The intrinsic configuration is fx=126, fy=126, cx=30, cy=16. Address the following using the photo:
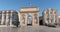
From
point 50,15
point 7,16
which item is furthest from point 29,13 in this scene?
point 50,15

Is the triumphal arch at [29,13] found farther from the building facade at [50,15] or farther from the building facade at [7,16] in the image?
the building facade at [50,15]

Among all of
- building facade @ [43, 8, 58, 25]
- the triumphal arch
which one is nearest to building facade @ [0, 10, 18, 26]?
building facade @ [43, 8, 58, 25]

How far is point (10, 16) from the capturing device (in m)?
69.4

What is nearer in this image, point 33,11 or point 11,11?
point 33,11

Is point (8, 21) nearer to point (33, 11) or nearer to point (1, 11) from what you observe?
point (1, 11)

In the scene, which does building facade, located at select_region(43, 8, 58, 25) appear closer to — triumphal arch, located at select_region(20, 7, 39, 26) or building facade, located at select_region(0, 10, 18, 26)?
building facade, located at select_region(0, 10, 18, 26)

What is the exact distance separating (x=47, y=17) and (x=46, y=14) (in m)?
2.01

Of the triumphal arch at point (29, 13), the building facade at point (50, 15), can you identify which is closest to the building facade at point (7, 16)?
the building facade at point (50, 15)

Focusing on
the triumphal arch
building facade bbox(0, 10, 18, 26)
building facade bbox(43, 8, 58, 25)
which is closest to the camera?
the triumphal arch

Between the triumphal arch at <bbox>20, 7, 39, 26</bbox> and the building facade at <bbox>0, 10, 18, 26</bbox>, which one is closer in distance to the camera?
the triumphal arch at <bbox>20, 7, 39, 26</bbox>

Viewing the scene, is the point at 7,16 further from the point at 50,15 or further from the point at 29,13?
the point at 50,15

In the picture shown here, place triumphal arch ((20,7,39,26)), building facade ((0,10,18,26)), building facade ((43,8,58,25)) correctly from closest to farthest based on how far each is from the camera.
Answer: triumphal arch ((20,7,39,26)) → building facade ((0,10,18,26)) → building facade ((43,8,58,25))

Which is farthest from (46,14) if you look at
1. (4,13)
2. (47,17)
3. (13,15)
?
(4,13)

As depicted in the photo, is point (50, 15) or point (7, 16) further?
point (50, 15)
